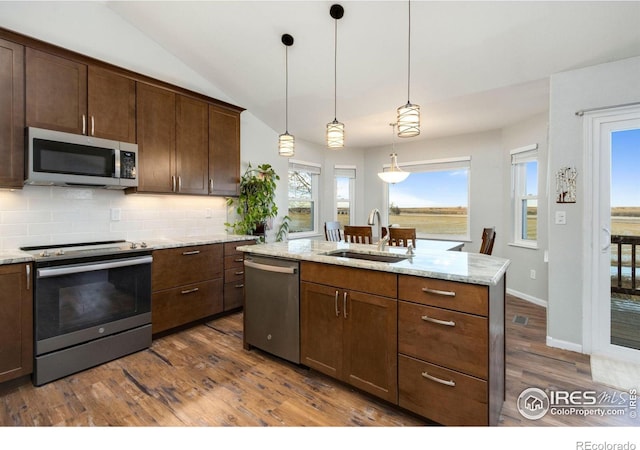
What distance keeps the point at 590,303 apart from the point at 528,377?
3.24ft

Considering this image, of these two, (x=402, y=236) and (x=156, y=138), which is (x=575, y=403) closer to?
(x=402, y=236)

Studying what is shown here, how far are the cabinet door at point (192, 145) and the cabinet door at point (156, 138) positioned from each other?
66 millimetres

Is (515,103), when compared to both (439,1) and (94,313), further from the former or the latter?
(94,313)

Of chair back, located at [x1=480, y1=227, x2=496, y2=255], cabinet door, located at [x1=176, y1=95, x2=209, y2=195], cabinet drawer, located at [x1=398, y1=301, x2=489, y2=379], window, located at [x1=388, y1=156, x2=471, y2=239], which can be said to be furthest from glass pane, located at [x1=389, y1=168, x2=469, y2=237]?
cabinet drawer, located at [x1=398, y1=301, x2=489, y2=379]

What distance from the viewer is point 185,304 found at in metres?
3.07

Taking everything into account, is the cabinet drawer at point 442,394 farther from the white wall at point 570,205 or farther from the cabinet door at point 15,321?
the cabinet door at point 15,321

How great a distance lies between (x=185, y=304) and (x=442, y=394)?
96.3 inches

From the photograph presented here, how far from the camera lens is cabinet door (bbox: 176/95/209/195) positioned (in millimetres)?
3314

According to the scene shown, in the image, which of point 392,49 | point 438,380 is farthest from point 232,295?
point 392,49

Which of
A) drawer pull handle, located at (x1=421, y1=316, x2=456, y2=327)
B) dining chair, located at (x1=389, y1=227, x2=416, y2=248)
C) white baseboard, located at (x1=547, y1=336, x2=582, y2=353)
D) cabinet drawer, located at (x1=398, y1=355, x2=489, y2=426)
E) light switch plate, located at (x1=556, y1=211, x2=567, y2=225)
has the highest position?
light switch plate, located at (x1=556, y1=211, x2=567, y2=225)

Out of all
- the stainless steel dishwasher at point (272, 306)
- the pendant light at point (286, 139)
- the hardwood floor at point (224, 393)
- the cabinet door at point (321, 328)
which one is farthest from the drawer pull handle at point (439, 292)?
the pendant light at point (286, 139)

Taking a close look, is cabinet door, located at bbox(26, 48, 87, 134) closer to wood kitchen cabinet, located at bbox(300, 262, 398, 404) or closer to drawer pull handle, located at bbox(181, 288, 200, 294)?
drawer pull handle, located at bbox(181, 288, 200, 294)

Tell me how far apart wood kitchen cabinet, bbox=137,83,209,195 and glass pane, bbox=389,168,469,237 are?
3512 millimetres

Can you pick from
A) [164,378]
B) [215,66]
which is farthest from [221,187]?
[164,378]
